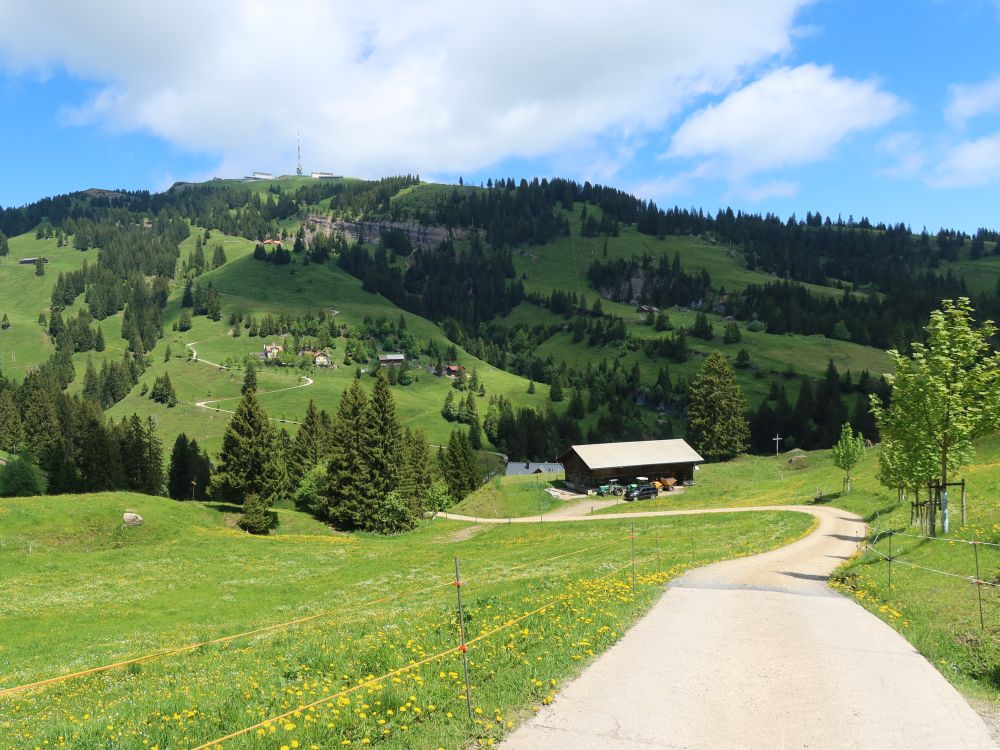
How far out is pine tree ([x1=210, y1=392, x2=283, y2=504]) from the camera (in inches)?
2670

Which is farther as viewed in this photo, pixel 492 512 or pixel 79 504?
pixel 492 512

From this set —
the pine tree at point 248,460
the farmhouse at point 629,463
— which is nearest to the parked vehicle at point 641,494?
the farmhouse at point 629,463

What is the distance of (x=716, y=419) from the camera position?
11338 cm

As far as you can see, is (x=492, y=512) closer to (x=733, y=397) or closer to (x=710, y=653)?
(x=733, y=397)

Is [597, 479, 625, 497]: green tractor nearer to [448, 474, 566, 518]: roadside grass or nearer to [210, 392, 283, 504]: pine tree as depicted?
[448, 474, 566, 518]: roadside grass

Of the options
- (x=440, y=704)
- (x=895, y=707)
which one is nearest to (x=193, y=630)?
(x=440, y=704)

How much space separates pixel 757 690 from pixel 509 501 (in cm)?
7817

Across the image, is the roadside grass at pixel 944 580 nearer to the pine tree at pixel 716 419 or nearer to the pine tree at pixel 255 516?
the pine tree at pixel 716 419

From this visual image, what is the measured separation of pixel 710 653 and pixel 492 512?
245 ft

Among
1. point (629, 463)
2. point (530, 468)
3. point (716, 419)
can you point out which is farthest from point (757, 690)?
point (530, 468)

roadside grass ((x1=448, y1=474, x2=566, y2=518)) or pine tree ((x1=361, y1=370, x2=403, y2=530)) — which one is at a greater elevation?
pine tree ((x1=361, y1=370, x2=403, y2=530))

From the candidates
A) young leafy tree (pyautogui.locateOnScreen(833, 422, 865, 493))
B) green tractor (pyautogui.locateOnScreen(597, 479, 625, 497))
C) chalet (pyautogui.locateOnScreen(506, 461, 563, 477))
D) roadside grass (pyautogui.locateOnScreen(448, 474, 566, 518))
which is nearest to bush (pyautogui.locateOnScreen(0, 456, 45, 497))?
roadside grass (pyautogui.locateOnScreen(448, 474, 566, 518))

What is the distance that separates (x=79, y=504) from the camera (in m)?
55.5

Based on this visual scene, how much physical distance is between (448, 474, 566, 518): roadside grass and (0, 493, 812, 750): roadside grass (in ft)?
89.6
